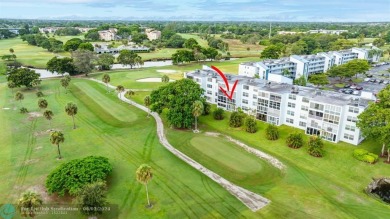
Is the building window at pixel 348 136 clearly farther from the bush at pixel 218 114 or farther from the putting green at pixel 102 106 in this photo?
the putting green at pixel 102 106

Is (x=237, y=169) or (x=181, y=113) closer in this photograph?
(x=237, y=169)

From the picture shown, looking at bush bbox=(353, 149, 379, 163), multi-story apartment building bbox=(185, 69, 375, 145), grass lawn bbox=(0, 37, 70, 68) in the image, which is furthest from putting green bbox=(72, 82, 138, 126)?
grass lawn bbox=(0, 37, 70, 68)

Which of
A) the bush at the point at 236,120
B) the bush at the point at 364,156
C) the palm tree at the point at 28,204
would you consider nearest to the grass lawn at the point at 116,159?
the palm tree at the point at 28,204

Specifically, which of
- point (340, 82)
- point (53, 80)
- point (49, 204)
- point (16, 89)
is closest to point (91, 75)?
point (53, 80)

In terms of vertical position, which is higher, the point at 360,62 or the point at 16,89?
the point at 360,62

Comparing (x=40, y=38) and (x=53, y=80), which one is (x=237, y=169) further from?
(x=40, y=38)

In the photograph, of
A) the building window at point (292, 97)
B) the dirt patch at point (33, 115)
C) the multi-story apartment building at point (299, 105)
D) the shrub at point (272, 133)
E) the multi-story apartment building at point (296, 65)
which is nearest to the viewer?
the multi-story apartment building at point (299, 105)

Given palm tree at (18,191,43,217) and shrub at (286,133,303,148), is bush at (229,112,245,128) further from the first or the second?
palm tree at (18,191,43,217)
